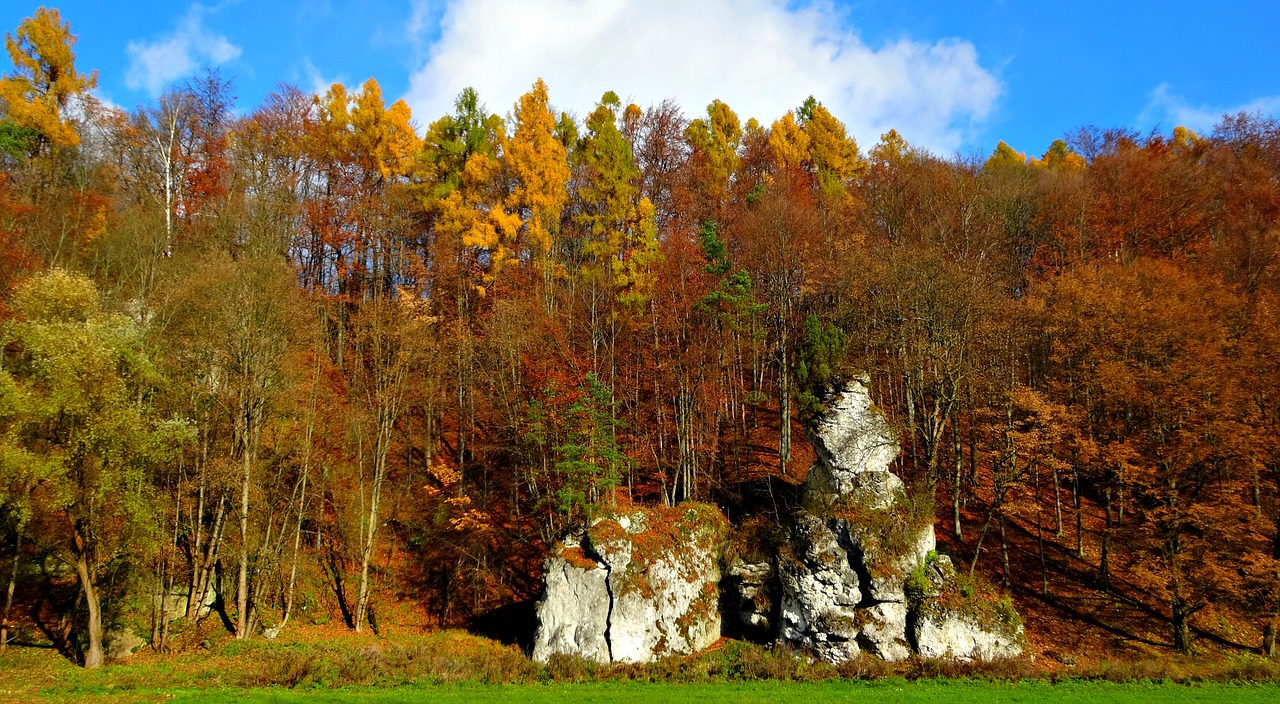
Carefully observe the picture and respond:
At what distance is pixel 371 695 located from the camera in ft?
52.9

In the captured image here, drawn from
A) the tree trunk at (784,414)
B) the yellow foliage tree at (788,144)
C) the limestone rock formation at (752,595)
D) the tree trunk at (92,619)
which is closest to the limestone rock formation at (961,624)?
the limestone rock formation at (752,595)

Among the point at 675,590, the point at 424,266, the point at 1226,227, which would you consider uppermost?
the point at 1226,227

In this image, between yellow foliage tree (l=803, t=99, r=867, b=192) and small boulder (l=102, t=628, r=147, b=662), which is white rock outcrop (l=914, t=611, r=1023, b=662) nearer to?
small boulder (l=102, t=628, r=147, b=662)

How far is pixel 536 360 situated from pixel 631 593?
11.1 meters

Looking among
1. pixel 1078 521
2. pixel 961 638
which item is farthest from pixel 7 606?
pixel 1078 521

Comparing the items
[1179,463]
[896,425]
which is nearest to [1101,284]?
[1179,463]

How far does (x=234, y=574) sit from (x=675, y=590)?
16.0m

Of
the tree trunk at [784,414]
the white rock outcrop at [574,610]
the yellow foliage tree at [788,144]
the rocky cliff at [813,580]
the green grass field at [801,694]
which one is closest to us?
the green grass field at [801,694]

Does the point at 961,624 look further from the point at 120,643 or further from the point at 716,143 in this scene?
the point at 716,143

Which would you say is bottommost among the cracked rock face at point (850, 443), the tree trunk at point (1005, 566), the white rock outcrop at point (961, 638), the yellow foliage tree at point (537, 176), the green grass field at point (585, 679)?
the green grass field at point (585, 679)

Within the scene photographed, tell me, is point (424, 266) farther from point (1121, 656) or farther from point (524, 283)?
point (1121, 656)

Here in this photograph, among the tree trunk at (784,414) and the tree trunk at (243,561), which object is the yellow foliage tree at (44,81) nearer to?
the tree trunk at (243,561)

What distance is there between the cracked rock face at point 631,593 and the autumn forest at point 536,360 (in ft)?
6.60

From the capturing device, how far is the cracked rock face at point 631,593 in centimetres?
1994
